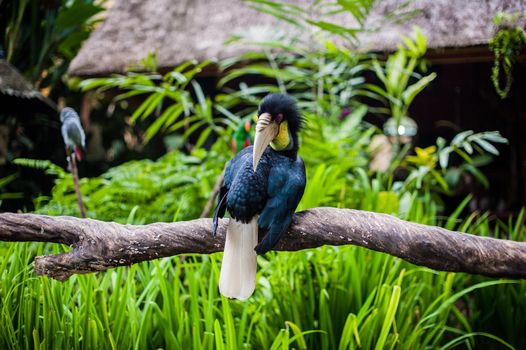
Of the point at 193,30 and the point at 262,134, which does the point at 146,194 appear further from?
the point at 193,30

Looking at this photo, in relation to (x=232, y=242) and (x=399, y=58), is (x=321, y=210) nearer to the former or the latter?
(x=232, y=242)

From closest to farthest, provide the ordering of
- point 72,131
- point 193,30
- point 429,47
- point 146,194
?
point 72,131, point 146,194, point 429,47, point 193,30

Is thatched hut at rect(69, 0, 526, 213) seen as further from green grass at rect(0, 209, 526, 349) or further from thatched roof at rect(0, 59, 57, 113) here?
green grass at rect(0, 209, 526, 349)

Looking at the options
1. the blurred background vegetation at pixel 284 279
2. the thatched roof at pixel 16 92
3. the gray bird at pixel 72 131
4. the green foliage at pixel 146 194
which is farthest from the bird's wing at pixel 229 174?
the thatched roof at pixel 16 92

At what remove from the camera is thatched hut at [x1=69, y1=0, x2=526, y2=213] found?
9.05ft

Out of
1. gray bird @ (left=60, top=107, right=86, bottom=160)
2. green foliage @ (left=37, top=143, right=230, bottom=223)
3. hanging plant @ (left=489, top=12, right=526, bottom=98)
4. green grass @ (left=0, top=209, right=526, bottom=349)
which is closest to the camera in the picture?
green grass @ (left=0, top=209, right=526, bottom=349)

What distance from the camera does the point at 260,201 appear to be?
1.19 meters

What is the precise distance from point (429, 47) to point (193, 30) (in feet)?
4.91

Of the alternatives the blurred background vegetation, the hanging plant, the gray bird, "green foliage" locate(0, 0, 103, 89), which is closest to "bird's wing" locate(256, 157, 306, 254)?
the blurred background vegetation

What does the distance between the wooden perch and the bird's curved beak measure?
19cm

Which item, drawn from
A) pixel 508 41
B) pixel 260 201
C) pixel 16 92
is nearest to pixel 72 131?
pixel 260 201

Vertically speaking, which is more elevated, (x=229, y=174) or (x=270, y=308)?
(x=229, y=174)

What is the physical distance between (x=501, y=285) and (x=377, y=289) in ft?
1.87

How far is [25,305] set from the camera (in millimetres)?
1392
